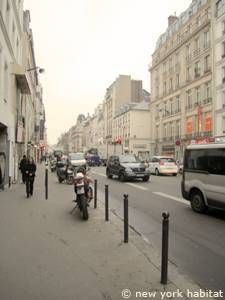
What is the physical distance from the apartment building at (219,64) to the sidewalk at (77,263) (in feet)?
114

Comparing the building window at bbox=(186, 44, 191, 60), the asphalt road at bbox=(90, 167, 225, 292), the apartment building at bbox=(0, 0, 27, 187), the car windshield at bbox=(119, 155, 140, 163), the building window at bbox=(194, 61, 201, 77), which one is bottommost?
the asphalt road at bbox=(90, 167, 225, 292)

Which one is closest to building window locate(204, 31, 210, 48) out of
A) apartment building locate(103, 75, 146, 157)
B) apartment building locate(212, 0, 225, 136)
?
apartment building locate(212, 0, 225, 136)

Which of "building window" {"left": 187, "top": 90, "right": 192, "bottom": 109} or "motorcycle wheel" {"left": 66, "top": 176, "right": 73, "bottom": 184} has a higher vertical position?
"building window" {"left": 187, "top": 90, "right": 192, "bottom": 109}

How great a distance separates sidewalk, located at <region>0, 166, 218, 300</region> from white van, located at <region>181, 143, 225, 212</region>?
2.67m

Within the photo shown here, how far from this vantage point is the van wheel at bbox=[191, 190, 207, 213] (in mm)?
10297

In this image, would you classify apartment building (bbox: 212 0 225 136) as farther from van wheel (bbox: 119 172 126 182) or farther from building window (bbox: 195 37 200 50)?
van wheel (bbox: 119 172 126 182)

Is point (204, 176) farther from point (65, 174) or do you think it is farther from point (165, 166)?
point (165, 166)

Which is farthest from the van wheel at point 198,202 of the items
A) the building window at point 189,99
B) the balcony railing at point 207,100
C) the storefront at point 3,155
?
the building window at point 189,99

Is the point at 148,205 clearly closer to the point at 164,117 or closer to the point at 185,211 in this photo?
the point at 185,211

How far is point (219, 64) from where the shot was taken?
41.8 m

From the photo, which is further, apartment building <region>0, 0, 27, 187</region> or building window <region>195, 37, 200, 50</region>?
building window <region>195, 37, 200, 50</region>

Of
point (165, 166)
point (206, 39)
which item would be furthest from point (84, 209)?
point (206, 39)

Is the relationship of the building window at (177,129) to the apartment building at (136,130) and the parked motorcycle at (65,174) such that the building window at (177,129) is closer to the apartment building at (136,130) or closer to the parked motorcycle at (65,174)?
the apartment building at (136,130)

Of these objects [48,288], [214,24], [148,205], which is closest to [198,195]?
[148,205]
